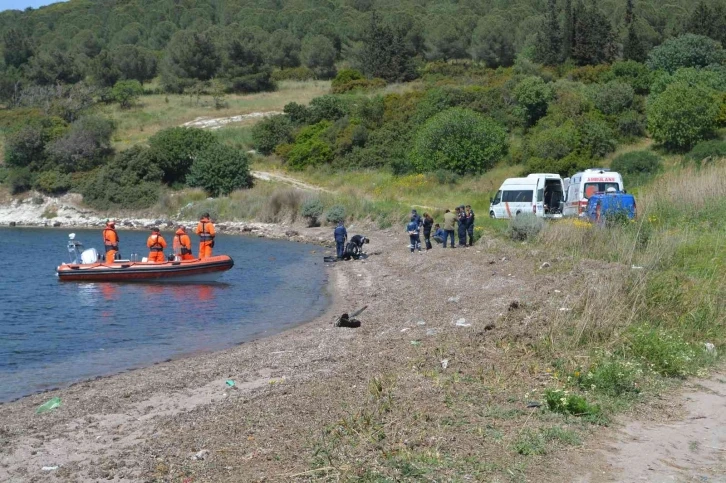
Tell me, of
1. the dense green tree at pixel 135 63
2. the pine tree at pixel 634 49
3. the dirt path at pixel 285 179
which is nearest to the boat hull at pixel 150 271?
the dirt path at pixel 285 179

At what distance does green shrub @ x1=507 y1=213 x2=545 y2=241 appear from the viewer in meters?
24.0

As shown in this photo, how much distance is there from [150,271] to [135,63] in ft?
235

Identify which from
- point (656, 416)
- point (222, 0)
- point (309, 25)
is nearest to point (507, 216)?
point (656, 416)

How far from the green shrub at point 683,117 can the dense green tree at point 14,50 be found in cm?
8199

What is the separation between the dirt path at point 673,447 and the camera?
714cm

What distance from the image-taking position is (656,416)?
28.7 ft

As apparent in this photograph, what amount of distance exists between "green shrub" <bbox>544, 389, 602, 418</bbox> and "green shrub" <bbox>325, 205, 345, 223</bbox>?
31.4 meters

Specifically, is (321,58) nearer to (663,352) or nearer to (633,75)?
(633,75)

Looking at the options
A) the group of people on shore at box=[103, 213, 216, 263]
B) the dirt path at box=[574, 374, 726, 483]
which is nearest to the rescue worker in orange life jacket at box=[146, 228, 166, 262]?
the group of people on shore at box=[103, 213, 216, 263]

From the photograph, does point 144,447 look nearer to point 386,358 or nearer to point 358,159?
point 386,358

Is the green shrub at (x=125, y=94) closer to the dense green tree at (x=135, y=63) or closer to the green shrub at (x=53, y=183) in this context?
the dense green tree at (x=135, y=63)

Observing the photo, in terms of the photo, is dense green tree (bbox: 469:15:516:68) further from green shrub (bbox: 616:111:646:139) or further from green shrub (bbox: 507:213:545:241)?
green shrub (bbox: 507:213:545:241)

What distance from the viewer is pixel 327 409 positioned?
372 inches

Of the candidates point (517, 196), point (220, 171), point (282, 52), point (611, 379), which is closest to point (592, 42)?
point (220, 171)
